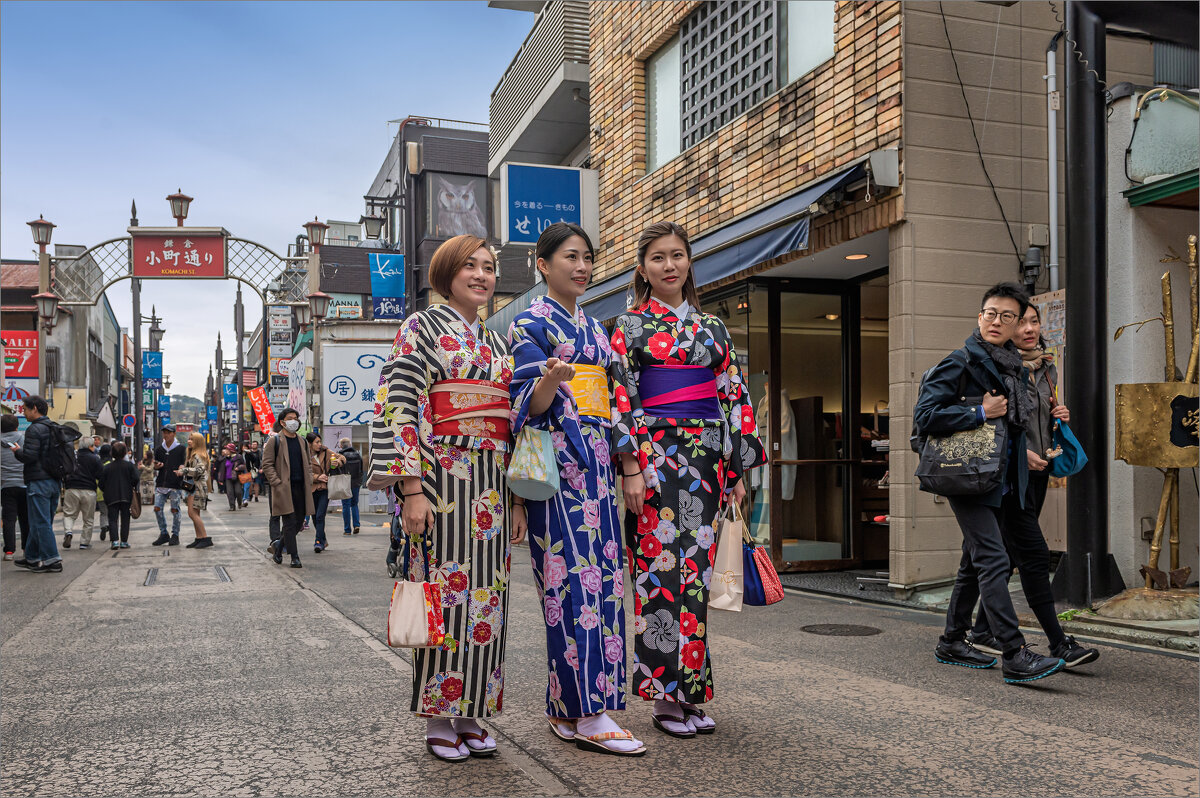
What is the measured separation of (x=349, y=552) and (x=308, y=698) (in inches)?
346

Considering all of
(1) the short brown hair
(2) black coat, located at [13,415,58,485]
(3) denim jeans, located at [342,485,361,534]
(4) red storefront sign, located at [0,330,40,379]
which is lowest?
(3) denim jeans, located at [342,485,361,534]

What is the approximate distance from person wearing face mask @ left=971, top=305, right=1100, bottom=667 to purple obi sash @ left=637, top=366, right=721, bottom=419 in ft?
Answer: 6.57

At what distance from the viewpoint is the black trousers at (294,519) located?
11.0m

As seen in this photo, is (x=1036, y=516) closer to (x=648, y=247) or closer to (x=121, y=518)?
(x=648, y=247)

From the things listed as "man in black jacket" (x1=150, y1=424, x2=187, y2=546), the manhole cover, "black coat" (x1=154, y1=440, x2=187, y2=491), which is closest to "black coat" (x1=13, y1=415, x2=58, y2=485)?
"man in black jacket" (x1=150, y1=424, x2=187, y2=546)

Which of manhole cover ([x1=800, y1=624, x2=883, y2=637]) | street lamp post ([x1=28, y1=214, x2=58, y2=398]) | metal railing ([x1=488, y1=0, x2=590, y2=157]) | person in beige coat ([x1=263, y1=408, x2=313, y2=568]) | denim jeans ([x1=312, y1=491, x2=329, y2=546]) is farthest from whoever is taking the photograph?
street lamp post ([x1=28, y1=214, x2=58, y2=398])

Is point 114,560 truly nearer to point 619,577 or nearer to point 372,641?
point 372,641

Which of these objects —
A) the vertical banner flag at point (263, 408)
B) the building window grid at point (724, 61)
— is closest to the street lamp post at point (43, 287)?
the vertical banner flag at point (263, 408)

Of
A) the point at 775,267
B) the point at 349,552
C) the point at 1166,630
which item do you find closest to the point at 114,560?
the point at 349,552

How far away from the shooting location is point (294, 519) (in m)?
11.3

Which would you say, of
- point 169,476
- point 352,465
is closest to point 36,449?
point 169,476

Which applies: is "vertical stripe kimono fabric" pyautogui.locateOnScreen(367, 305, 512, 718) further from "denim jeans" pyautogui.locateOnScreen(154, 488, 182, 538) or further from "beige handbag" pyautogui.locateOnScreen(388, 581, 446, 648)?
"denim jeans" pyautogui.locateOnScreen(154, 488, 182, 538)

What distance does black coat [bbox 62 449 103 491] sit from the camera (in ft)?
46.9

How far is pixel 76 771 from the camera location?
330cm
